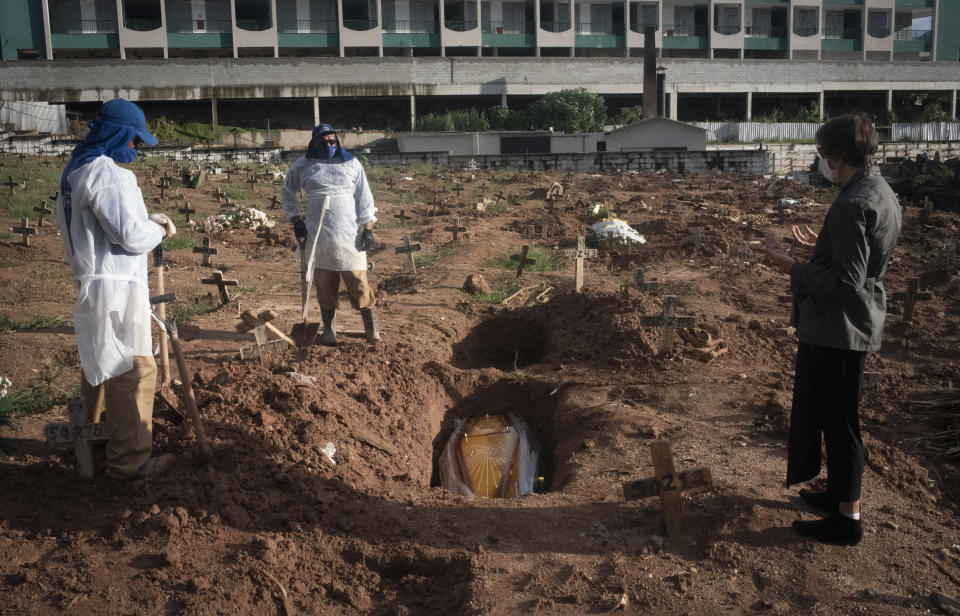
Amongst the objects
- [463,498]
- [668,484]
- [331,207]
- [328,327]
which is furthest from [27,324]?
[668,484]

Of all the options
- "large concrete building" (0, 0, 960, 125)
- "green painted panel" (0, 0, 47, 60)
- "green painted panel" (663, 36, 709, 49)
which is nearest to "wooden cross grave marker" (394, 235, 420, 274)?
"large concrete building" (0, 0, 960, 125)

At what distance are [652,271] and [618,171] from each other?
13.7m

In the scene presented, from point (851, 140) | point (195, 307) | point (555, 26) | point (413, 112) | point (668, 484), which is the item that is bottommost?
point (668, 484)

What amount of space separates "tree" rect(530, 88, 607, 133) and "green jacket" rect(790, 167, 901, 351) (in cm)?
3133

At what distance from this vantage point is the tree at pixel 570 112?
34.4 m

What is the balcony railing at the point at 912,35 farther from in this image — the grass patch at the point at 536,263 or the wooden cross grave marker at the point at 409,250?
the wooden cross grave marker at the point at 409,250

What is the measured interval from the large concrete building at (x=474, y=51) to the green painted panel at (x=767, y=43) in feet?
0.26

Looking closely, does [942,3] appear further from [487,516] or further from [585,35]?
[487,516]

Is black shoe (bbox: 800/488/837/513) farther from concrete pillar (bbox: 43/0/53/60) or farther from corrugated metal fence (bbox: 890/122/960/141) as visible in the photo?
concrete pillar (bbox: 43/0/53/60)

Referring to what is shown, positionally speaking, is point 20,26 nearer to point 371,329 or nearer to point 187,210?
point 187,210

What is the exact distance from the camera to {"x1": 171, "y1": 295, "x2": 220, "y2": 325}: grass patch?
7.91 meters

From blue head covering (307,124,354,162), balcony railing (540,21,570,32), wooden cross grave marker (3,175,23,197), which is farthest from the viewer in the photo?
balcony railing (540,21,570,32)

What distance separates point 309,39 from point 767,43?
24877mm

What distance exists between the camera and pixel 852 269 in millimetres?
3529
